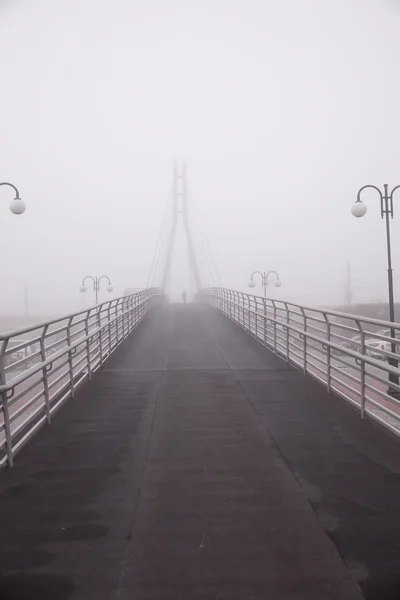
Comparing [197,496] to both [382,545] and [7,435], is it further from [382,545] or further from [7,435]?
[7,435]

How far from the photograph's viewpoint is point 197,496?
3.79 m

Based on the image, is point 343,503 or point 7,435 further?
point 7,435

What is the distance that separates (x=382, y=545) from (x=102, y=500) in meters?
2.06

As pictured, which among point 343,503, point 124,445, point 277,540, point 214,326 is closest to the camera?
point 277,540

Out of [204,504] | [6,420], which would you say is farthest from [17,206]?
[204,504]

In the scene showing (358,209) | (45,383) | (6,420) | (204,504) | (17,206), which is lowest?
(204,504)

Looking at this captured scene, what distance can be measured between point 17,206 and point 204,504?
478 inches

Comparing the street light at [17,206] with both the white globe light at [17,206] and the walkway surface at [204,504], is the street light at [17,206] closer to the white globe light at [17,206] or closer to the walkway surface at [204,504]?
the white globe light at [17,206]

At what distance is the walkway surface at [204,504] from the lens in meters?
2.75

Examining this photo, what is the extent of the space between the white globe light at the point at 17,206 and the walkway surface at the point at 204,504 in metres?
8.69

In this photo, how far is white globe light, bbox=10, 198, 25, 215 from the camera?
13.6 metres

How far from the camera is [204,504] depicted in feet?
12.0

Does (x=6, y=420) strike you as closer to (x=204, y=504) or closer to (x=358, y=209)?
(x=204, y=504)

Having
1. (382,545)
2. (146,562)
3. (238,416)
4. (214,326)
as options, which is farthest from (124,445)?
(214,326)
